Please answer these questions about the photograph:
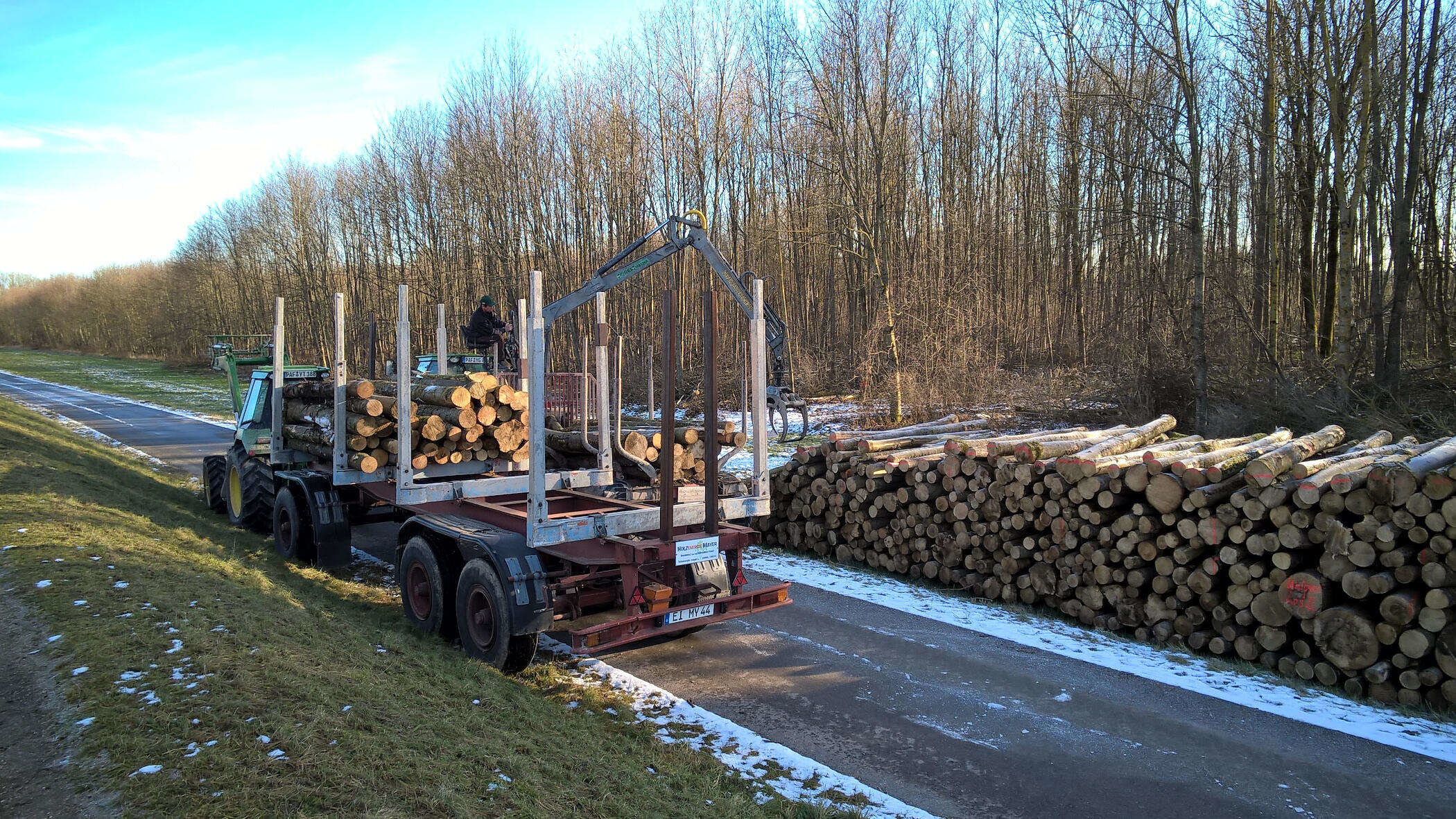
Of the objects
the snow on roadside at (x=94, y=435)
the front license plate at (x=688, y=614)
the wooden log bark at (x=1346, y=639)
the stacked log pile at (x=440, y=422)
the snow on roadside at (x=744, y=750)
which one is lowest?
the snow on roadside at (x=744, y=750)

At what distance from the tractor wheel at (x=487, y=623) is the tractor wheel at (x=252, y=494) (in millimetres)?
4851

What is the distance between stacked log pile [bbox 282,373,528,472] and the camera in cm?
746

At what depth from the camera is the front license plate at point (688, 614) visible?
561 cm

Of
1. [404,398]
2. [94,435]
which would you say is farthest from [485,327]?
[94,435]

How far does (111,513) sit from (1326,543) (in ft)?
37.4

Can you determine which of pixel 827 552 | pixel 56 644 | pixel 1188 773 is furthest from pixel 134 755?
pixel 827 552

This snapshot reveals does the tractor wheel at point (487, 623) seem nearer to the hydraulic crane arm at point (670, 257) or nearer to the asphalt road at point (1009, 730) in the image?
the asphalt road at point (1009, 730)

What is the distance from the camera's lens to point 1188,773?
15.2 ft

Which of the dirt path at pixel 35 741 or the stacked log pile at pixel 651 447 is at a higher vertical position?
the stacked log pile at pixel 651 447

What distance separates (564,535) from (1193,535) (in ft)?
16.7

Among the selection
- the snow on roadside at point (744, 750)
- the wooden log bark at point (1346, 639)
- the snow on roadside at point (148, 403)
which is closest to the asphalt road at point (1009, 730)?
the snow on roadside at point (744, 750)

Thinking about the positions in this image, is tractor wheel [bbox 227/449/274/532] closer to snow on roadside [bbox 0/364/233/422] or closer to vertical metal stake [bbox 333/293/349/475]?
vertical metal stake [bbox 333/293/349/475]

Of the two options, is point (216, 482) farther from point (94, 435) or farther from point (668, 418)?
point (94, 435)

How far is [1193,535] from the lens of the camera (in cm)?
668
